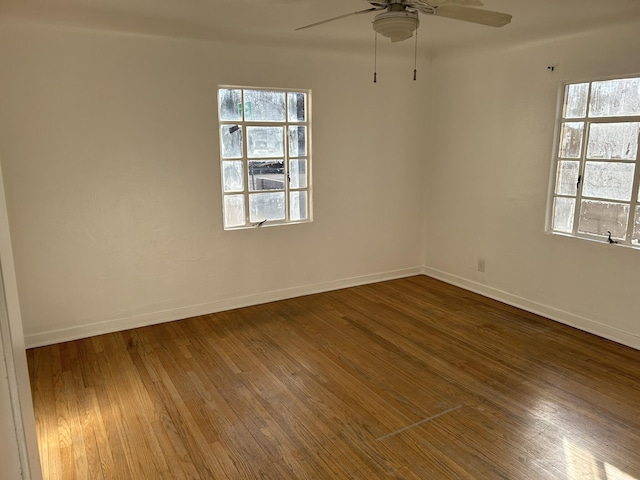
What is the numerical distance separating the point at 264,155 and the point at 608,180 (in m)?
2.83

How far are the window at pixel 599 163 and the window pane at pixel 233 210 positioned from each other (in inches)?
107

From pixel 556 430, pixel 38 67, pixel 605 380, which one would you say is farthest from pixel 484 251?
pixel 38 67

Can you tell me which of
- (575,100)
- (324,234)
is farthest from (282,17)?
(575,100)

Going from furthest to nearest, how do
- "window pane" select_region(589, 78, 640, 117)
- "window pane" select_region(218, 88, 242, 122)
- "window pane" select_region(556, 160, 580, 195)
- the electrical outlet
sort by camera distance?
the electrical outlet < "window pane" select_region(218, 88, 242, 122) < "window pane" select_region(556, 160, 580, 195) < "window pane" select_region(589, 78, 640, 117)

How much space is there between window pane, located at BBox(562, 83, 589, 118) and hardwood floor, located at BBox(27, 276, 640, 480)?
175 centimetres

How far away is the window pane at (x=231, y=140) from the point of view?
13.1ft

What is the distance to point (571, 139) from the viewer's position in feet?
12.2

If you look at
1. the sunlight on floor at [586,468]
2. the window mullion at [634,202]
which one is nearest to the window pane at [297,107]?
the window mullion at [634,202]

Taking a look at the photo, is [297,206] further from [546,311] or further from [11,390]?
[11,390]

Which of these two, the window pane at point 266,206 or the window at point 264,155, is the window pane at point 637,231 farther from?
the window pane at point 266,206

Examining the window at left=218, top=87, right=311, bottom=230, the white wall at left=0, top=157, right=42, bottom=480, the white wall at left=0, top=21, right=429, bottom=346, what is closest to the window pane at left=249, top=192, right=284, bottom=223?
the window at left=218, top=87, right=311, bottom=230

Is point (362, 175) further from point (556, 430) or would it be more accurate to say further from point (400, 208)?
point (556, 430)

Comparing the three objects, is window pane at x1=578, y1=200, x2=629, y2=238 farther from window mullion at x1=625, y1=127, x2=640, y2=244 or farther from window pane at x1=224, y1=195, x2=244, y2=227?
window pane at x1=224, y1=195, x2=244, y2=227

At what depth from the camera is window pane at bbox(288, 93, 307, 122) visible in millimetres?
4273
